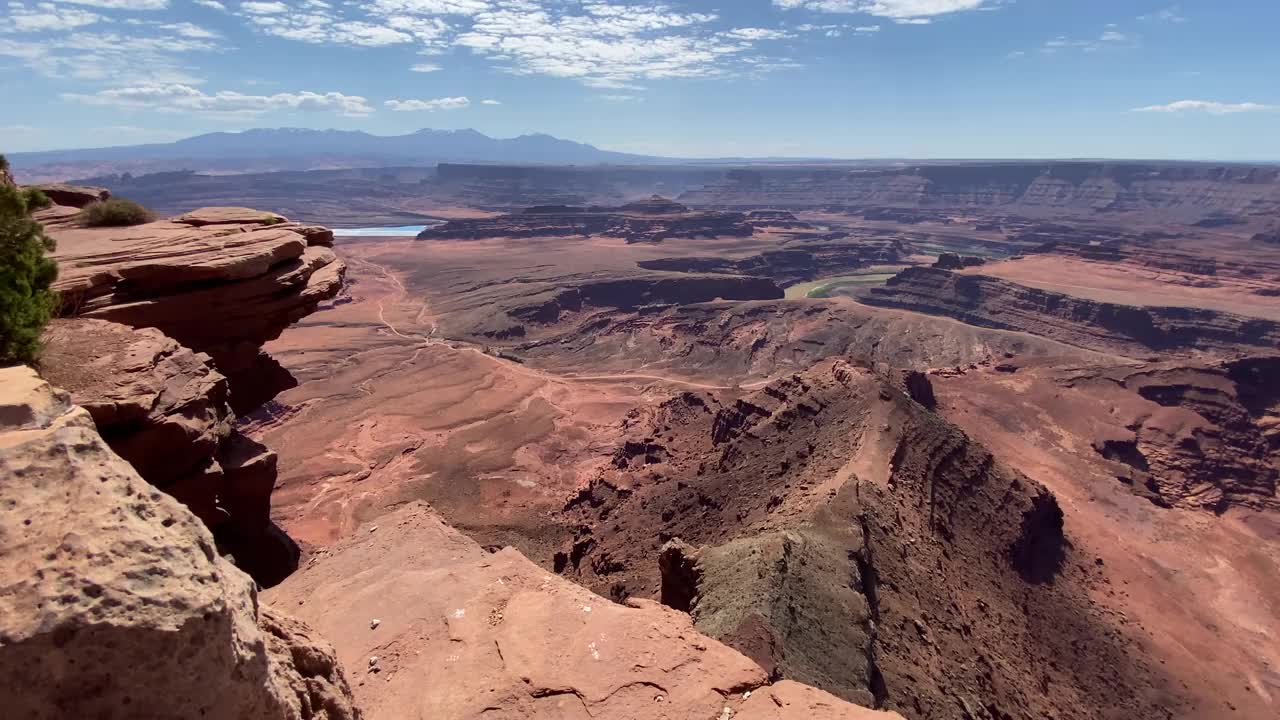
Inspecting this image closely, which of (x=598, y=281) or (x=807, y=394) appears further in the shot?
(x=598, y=281)

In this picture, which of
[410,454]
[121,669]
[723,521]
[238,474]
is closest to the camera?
[121,669]

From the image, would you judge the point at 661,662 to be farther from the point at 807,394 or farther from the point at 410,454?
the point at 410,454

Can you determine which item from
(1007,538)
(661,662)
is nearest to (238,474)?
(661,662)

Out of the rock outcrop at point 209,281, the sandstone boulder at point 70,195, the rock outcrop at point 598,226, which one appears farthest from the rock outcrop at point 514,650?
the rock outcrop at point 598,226

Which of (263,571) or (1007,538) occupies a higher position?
(263,571)

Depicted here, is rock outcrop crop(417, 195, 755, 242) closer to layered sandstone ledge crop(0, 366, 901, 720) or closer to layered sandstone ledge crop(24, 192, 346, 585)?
layered sandstone ledge crop(24, 192, 346, 585)
